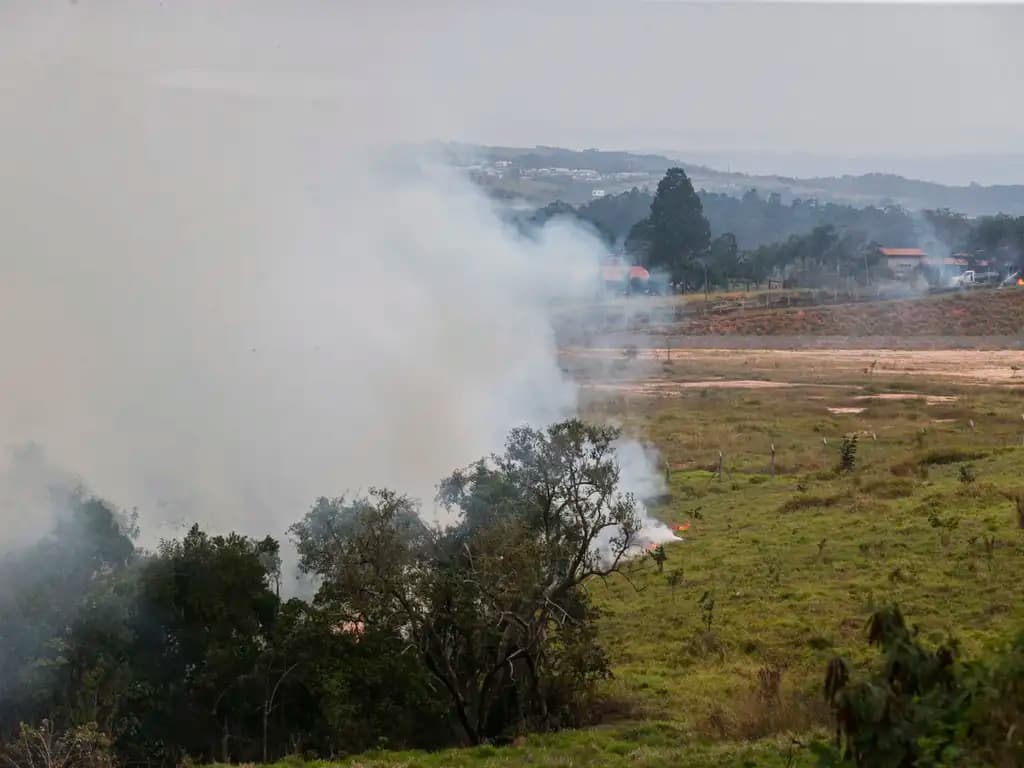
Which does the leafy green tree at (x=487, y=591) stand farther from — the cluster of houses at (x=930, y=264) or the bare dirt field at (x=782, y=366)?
the cluster of houses at (x=930, y=264)

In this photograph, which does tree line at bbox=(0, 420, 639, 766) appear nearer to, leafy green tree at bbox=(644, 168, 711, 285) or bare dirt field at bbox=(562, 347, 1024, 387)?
bare dirt field at bbox=(562, 347, 1024, 387)

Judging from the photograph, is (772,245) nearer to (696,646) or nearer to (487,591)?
→ (696,646)

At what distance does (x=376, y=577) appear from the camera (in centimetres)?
1241

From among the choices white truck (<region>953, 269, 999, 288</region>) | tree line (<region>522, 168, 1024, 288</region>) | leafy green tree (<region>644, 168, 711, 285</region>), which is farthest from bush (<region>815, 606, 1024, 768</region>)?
white truck (<region>953, 269, 999, 288</region>)

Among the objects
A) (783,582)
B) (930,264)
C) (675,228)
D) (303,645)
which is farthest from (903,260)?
(303,645)

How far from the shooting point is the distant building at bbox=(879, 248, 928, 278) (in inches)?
3374

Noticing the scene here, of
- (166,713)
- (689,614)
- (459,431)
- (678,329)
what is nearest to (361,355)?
(459,431)

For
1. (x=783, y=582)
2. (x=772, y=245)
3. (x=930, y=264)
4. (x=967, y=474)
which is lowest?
(x=783, y=582)

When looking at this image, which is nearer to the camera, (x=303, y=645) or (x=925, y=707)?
(x=925, y=707)

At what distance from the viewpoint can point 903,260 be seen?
8894 centimetres

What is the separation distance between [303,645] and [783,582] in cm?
838

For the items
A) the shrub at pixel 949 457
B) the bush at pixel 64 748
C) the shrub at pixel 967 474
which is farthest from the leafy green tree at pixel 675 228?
the bush at pixel 64 748

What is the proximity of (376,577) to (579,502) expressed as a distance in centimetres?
303

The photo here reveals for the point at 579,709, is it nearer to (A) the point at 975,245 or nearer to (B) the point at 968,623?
(B) the point at 968,623
